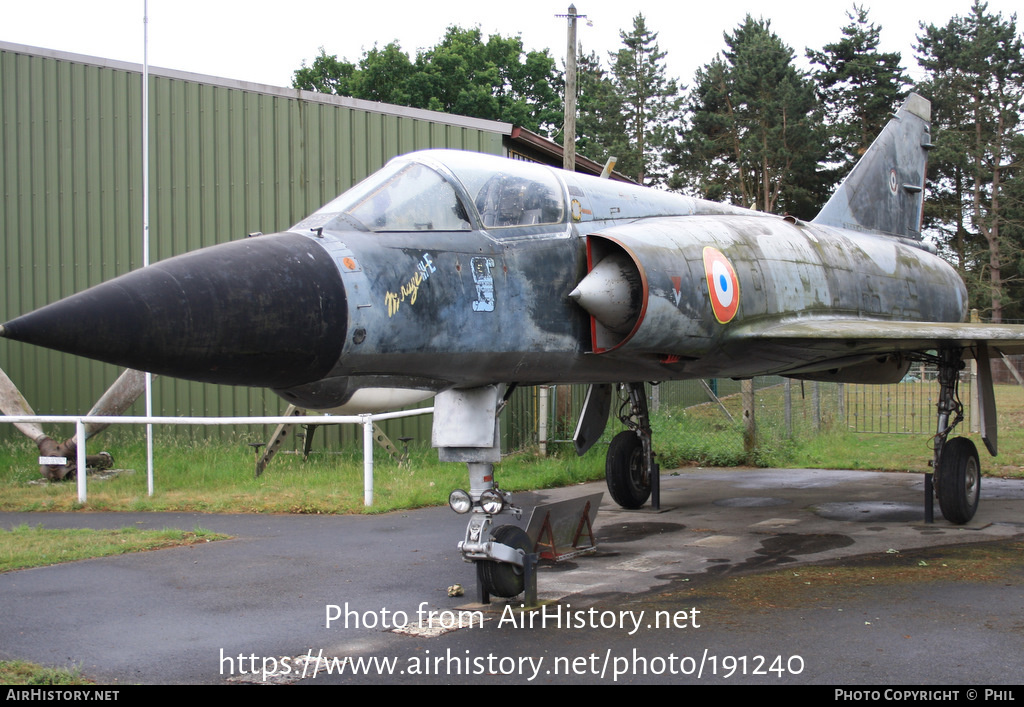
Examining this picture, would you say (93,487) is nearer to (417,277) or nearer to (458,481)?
(458,481)

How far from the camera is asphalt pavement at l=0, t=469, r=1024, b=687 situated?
426 cm

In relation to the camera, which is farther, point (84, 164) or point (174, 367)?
point (84, 164)

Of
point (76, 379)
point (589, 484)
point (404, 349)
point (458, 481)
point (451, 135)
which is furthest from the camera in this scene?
point (76, 379)

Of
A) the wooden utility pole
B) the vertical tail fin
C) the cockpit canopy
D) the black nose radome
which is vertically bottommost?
the black nose radome

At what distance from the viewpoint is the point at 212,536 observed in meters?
8.02

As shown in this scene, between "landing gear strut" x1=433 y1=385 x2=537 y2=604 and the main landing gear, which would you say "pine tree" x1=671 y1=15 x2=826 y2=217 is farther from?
"landing gear strut" x1=433 y1=385 x2=537 y2=604

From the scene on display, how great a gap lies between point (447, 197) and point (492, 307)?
0.70m

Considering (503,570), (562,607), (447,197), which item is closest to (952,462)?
(562,607)

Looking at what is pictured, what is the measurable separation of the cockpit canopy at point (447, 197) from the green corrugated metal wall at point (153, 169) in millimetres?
8162

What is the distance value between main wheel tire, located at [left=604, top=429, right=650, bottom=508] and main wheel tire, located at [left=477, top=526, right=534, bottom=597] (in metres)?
4.09

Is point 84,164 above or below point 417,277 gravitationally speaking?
above

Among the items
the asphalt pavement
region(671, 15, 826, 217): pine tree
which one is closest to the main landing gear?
the asphalt pavement
